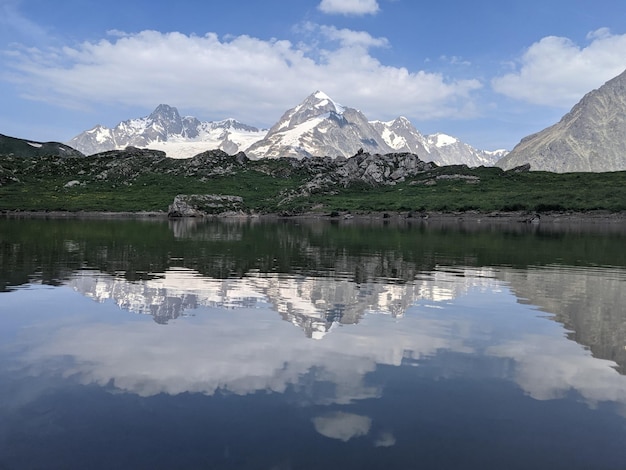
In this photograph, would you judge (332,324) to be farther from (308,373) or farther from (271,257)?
(271,257)

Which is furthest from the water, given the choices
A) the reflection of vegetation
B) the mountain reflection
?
the reflection of vegetation

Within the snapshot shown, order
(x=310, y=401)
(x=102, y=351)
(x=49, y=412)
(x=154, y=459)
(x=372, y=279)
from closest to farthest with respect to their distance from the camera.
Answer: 1. (x=154, y=459)
2. (x=49, y=412)
3. (x=310, y=401)
4. (x=102, y=351)
5. (x=372, y=279)

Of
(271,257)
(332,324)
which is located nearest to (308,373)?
(332,324)

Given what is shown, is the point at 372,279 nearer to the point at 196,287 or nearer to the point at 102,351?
the point at 196,287

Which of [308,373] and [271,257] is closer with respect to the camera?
[308,373]

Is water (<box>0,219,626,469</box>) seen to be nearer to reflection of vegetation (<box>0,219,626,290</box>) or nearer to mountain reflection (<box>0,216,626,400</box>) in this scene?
mountain reflection (<box>0,216,626,400</box>)

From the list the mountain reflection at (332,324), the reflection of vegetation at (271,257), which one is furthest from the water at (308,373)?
the reflection of vegetation at (271,257)

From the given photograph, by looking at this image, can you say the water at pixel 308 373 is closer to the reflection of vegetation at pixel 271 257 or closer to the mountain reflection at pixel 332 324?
the mountain reflection at pixel 332 324

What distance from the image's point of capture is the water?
13539 mm

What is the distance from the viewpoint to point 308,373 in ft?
65.1

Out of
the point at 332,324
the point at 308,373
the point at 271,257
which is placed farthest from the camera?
the point at 271,257

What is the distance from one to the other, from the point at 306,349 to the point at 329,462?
33.5 feet

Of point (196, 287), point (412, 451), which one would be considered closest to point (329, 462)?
point (412, 451)

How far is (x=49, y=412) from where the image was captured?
51.4 feet
